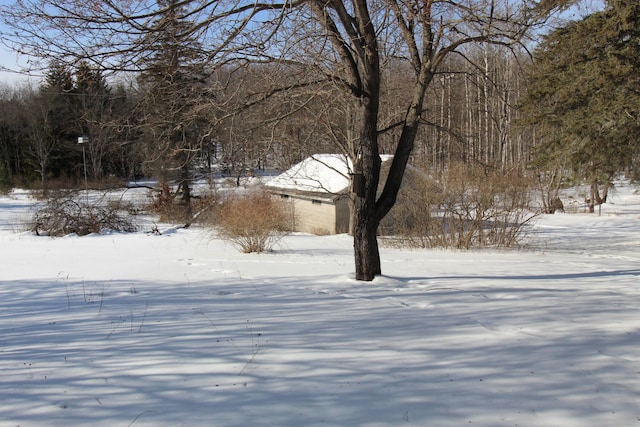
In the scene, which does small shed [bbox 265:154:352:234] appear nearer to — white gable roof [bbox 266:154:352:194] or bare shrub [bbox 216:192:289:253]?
white gable roof [bbox 266:154:352:194]

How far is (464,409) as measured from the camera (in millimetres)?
3039

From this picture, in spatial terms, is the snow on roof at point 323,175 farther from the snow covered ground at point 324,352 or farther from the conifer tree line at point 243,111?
the snow covered ground at point 324,352

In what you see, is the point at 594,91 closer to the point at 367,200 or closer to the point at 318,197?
the point at 367,200

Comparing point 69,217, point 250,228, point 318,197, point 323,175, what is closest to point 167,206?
point 69,217

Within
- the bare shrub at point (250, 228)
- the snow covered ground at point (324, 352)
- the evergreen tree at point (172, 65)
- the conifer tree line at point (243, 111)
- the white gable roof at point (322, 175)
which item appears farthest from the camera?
the white gable roof at point (322, 175)

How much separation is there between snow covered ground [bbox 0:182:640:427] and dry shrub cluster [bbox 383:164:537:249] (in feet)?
23.7

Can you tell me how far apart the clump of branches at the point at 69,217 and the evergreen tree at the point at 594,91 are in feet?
54.4

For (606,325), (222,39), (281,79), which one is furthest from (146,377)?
(281,79)

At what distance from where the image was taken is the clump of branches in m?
20.0

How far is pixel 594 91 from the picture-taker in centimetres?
1303

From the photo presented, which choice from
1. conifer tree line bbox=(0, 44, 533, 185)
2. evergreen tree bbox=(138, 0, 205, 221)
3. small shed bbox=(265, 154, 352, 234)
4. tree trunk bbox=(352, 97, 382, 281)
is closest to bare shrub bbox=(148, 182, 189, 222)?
conifer tree line bbox=(0, 44, 533, 185)

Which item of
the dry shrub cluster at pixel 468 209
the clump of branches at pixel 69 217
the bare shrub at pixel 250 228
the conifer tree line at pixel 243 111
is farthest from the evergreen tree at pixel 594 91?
the clump of branches at pixel 69 217

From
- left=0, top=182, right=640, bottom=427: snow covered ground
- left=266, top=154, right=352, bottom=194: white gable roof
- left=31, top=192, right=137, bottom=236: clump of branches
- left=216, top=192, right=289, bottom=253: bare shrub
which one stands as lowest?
left=0, top=182, right=640, bottom=427: snow covered ground

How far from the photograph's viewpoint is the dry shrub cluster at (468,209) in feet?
50.9
